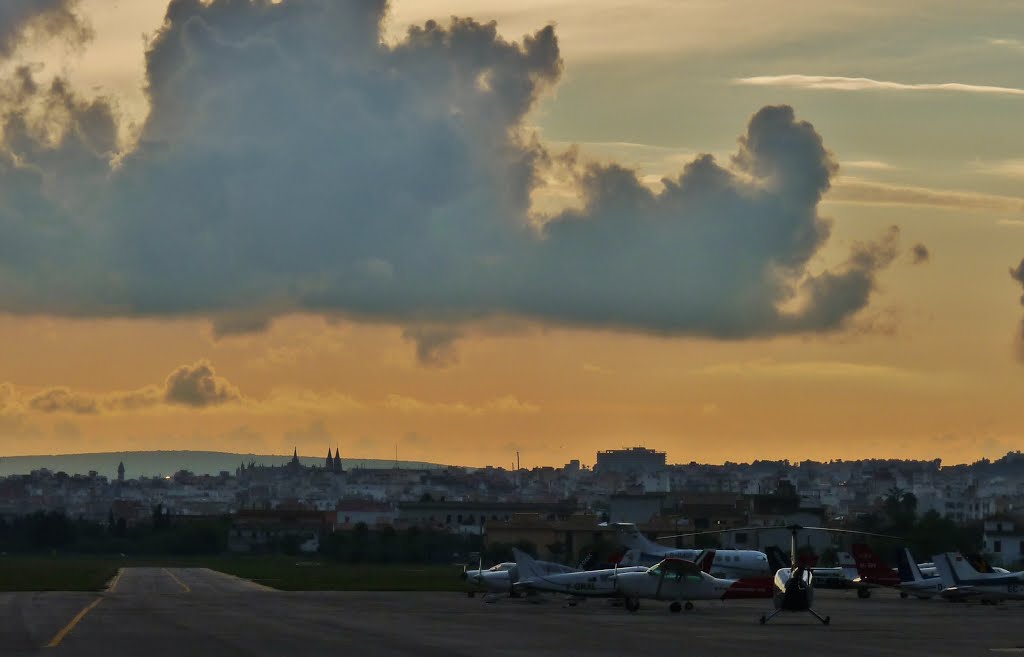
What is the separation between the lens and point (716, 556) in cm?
9669

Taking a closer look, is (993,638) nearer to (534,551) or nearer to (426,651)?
(426,651)

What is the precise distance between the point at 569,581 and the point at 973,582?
18.6 meters

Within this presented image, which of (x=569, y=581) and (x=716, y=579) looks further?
(x=569, y=581)

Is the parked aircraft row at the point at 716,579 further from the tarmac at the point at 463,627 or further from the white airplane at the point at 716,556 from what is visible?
the tarmac at the point at 463,627

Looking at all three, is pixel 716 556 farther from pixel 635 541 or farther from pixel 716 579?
pixel 716 579

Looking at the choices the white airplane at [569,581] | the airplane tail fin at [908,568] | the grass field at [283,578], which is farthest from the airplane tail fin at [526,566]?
the grass field at [283,578]

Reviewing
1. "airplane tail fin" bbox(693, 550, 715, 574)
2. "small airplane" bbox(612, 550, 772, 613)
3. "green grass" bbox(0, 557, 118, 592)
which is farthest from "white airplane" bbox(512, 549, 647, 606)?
"green grass" bbox(0, 557, 118, 592)

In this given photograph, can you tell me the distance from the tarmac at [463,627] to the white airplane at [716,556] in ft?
19.1

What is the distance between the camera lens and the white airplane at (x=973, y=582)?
263ft

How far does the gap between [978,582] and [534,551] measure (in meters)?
77.5

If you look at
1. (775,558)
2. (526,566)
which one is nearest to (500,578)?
(526,566)

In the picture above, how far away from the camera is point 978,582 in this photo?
267ft

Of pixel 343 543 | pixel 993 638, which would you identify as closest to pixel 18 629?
pixel 993 638

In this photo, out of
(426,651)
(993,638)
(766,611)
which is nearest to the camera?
(426,651)
